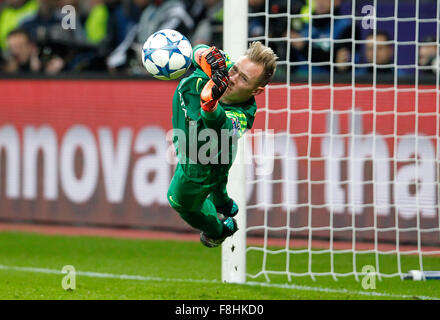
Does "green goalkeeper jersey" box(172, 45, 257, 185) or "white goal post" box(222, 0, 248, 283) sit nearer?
"green goalkeeper jersey" box(172, 45, 257, 185)

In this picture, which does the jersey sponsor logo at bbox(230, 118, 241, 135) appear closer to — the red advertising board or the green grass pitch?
the green grass pitch

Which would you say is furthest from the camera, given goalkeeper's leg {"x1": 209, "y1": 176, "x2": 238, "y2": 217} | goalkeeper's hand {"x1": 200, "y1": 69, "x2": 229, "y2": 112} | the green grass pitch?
the green grass pitch

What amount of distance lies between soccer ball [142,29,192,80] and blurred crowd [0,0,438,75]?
375 centimetres

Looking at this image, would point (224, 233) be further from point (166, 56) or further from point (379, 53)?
point (379, 53)

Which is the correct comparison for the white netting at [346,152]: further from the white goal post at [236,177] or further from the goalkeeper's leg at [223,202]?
the goalkeeper's leg at [223,202]

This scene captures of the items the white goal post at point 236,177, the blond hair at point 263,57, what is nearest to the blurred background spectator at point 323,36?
the white goal post at point 236,177

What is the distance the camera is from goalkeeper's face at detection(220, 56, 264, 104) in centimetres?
675

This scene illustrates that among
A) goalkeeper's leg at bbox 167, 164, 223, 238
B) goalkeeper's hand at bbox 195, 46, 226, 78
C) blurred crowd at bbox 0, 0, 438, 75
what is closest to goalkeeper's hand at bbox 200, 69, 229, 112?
goalkeeper's hand at bbox 195, 46, 226, 78

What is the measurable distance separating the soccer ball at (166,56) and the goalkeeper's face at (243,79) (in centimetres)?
44

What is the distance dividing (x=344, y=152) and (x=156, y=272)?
256 centimetres

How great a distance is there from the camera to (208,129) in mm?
6398

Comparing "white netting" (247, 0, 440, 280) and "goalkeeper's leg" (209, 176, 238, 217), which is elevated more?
"white netting" (247, 0, 440, 280)

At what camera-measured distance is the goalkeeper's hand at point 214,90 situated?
6.09 metres

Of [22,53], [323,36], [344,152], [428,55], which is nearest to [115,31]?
[22,53]
